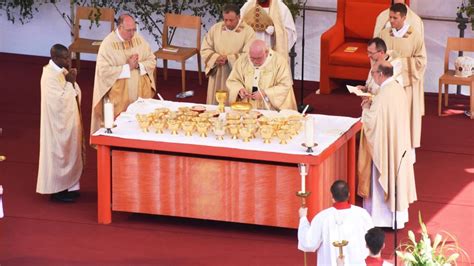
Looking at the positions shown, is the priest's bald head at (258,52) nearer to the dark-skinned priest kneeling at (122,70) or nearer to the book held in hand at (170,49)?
the dark-skinned priest kneeling at (122,70)

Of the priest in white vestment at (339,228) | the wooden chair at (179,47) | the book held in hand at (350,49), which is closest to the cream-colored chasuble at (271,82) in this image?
the book held in hand at (350,49)

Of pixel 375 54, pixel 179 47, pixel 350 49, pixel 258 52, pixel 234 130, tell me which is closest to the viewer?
pixel 234 130

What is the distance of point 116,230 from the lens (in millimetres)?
12367

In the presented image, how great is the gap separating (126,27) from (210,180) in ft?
7.21

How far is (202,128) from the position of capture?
12242 mm

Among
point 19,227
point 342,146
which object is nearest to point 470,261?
point 342,146

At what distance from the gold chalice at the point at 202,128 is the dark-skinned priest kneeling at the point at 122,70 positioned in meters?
1.70

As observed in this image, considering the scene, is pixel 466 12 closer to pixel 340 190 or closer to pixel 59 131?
pixel 59 131

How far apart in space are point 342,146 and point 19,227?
9.88 ft

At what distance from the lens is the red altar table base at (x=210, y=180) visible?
11906 millimetres

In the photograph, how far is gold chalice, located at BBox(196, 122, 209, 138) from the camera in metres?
12.2

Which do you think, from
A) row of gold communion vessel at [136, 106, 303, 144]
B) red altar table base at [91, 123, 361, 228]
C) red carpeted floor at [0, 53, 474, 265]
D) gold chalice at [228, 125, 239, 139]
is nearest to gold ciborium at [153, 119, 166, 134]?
row of gold communion vessel at [136, 106, 303, 144]

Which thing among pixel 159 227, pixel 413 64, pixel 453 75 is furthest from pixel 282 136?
pixel 453 75

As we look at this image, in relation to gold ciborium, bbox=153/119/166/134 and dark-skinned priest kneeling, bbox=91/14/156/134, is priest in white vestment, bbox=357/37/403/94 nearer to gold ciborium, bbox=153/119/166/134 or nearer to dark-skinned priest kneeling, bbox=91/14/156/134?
gold ciborium, bbox=153/119/166/134
